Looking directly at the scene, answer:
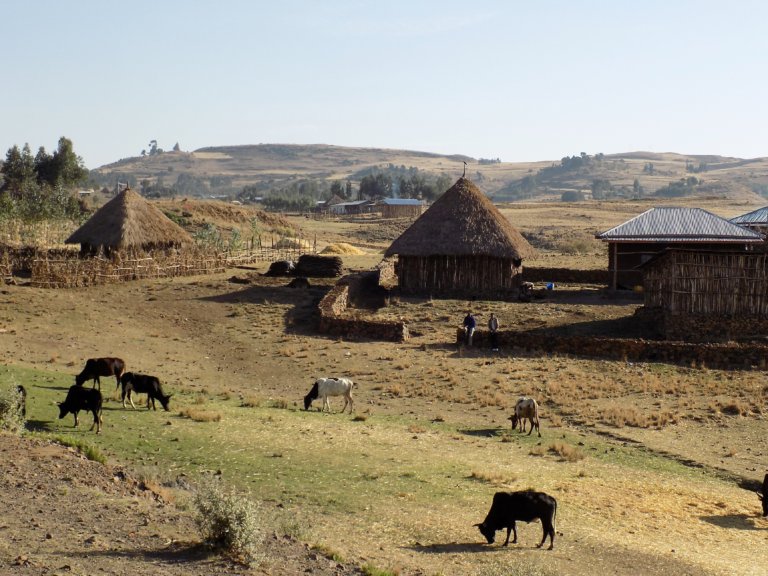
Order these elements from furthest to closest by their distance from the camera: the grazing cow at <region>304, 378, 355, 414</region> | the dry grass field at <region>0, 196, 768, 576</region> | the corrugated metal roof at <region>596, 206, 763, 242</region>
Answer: the corrugated metal roof at <region>596, 206, 763, 242</region>
the grazing cow at <region>304, 378, 355, 414</region>
the dry grass field at <region>0, 196, 768, 576</region>

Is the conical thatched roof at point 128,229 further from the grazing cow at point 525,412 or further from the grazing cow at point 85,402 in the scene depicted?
the grazing cow at point 525,412

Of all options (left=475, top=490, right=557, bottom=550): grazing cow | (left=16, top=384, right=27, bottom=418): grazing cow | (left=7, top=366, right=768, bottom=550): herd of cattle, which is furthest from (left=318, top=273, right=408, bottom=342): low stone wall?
(left=475, top=490, right=557, bottom=550): grazing cow

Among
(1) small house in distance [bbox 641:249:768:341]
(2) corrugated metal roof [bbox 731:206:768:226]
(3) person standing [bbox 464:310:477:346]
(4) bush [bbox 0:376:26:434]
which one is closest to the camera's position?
(4) bush [bbox 0:376:26:434]

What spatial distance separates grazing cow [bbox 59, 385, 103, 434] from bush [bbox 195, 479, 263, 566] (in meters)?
6.51

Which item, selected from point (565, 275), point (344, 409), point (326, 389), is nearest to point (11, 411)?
point (326, 389)

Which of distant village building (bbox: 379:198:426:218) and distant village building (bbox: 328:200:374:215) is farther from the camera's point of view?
distant village building (bbox: 328:200:374:215)

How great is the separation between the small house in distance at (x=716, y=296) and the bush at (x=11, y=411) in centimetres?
2224

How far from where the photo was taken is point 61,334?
29812mm

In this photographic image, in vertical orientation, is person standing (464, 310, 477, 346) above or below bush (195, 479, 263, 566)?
above

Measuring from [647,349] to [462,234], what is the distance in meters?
14.2

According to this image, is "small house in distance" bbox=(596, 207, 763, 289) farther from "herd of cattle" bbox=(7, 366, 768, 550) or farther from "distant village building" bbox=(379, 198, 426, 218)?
"distant village building" bbox=(379, 198, 426, 218)

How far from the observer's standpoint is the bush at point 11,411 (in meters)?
16.3

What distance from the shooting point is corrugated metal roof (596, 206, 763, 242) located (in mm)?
41031

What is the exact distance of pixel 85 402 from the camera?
57.6 ft
